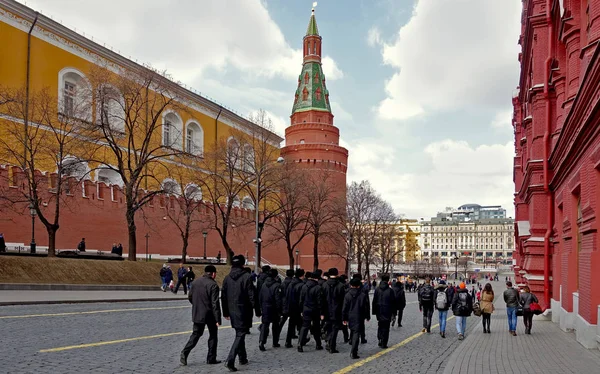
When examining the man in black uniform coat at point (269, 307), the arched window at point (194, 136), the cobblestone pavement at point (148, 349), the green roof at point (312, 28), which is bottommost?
the cobblestone pavement at point (148, 349)

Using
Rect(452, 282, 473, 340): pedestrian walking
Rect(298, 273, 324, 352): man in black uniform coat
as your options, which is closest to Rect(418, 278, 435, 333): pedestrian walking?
Rect(452, 282, 473, 340): pedestrian walking

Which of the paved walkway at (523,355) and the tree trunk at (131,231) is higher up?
the tree trunk at (131,231)

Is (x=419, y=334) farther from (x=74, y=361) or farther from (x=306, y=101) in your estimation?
(x=306, y=101)

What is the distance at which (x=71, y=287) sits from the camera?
2531 centimetres

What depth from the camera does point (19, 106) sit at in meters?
33.9

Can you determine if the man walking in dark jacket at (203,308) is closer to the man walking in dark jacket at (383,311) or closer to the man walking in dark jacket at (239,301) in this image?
the man walking in dark jacket at (239,301)

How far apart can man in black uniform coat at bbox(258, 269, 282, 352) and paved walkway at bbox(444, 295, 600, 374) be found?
3.63 metres

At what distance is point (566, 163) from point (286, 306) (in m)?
8.61

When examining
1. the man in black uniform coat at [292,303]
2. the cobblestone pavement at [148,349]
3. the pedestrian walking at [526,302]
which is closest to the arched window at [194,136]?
the cobblestone pavement at [148,349]

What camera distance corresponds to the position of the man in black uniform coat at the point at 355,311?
1098 cm

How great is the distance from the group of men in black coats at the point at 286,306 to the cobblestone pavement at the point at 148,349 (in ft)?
1.24

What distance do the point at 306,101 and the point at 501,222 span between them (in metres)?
114

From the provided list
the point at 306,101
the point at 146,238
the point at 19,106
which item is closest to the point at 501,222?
the point at 306,101

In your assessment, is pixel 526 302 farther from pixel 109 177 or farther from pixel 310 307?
pixel 109 177
